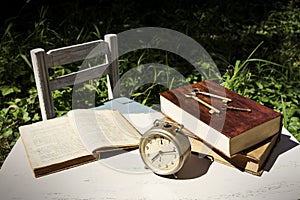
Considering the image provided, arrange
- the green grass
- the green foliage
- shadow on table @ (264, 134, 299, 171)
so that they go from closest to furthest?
shadow on table @ (264, 134, 299, 171) < the green foliage < the green grass

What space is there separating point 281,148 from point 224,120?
0.85ft

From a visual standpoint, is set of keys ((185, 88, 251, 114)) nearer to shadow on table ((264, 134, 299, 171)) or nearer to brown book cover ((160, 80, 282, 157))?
brown book cover ((160, 80, 282, 157))

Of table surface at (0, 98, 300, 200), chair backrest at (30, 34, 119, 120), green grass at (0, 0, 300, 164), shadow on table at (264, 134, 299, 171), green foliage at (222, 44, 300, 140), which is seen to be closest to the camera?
table surface at (0, 98, 300, 200)

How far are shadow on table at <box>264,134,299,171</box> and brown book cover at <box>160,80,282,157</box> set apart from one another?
0.21 ft

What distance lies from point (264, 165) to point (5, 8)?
11.3 ft

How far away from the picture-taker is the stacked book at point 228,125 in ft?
4.03

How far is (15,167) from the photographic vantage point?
131 cm

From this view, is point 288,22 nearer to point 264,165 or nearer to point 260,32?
point 260,32

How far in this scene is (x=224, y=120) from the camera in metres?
1.29

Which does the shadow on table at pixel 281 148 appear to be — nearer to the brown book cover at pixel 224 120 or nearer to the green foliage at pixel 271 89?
the brown book cover at pixel 224 120

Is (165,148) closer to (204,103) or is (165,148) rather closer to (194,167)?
(194,167)

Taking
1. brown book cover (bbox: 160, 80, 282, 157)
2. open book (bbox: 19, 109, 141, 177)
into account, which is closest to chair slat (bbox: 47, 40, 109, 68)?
open book (bbox: 19, 109, 141, 177)

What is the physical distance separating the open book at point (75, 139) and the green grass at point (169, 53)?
1.06 m

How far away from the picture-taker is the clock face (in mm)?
1195
